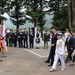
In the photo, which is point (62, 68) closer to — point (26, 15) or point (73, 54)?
point (73, 54)

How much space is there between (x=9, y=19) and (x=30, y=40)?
17.6 m

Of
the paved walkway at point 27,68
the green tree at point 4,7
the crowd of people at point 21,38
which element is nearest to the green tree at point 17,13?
the green tree at point 4,7

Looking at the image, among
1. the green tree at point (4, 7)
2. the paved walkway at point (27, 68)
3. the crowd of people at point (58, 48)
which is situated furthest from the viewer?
the green tree at point (4, 7)

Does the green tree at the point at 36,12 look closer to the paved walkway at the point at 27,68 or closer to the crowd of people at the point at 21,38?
the crowd of people at the point at 21,38

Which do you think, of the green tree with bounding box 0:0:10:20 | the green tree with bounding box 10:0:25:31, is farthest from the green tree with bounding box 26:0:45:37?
the green tree with bounding box 0:0:10:20

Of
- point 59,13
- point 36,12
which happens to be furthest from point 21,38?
point 59,13

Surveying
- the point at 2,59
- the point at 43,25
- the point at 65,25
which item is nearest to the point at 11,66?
the point at 2,59

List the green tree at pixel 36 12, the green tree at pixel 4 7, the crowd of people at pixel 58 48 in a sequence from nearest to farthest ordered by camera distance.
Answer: the crowd of people at pixel 58 48, the green tree at pixel 36 12, the green tree at pixel 4 7

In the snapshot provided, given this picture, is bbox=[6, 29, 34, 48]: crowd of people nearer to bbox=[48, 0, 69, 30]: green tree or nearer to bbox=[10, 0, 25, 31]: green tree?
bbox=[48, 0, 69, 30]: green tree

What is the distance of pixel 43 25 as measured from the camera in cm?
4278

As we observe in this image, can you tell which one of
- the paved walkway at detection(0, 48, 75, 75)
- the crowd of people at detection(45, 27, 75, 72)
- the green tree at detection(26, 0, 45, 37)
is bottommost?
the paved walkway at detection(0, 48, 75, 75)

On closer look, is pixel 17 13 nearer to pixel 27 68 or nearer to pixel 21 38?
pixel 21 38

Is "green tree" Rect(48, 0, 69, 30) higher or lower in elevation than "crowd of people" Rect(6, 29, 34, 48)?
higher

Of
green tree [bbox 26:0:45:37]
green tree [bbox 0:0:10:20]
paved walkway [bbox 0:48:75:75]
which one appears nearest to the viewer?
paved walkway [bbox 0:48:75:75]
